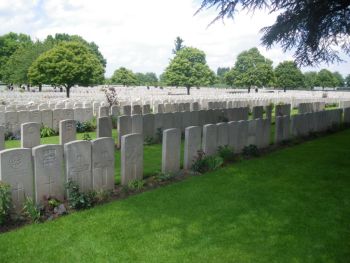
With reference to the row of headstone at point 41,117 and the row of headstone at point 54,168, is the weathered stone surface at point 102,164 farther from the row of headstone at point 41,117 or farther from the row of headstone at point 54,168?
the row of headstone at point 41,117

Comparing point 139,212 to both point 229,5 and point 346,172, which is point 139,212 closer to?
point 346,172

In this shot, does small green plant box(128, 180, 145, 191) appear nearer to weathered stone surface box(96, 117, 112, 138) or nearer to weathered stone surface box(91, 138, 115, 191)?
weathered stone surface box(91, 138, 115, 191)

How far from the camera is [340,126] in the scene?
15789 millimetres

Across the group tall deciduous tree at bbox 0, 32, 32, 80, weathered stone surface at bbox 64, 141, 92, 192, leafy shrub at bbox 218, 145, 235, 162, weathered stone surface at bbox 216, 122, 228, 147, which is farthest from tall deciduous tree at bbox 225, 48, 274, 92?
weathered stone surface at bbox 64, 141, 92, 192

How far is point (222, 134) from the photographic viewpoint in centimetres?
945

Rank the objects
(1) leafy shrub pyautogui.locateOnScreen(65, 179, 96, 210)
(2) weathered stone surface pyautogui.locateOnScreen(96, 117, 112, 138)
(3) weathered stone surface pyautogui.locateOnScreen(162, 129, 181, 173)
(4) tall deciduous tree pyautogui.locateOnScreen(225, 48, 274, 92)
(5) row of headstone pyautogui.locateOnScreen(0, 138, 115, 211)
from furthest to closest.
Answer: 1. (4) tall deciduous tree pyautogui.locateOnScreen(225, 48, 274, 92)
2. (2) weathered stone surface pyautogui.locateOnScreen(96, 117, 112, 138)
3. (3) weathered stone surface pyautogui.locateOnScreen(162, 129, 181, 173)
4. (1) leafy shrub pyautogui.locateOnScreen(65, 179, 96, 210)
5. (5) row of headstone pyautogui.locateOnScreen(0, 138, 115, 211)

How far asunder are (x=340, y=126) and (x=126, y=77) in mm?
64085

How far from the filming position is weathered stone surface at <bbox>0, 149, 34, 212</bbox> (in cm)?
538

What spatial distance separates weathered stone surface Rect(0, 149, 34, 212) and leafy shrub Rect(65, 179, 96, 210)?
1.97ft

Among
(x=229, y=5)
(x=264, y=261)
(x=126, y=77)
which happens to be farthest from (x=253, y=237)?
(x=126, y=77)

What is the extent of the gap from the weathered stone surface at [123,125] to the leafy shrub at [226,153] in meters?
3.12

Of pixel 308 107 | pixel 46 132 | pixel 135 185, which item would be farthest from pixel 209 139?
pixel 308 107

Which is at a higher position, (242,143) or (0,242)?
(242,143)

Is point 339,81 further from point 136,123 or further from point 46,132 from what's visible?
point 46,132
